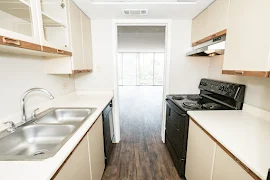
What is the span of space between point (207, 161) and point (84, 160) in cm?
104

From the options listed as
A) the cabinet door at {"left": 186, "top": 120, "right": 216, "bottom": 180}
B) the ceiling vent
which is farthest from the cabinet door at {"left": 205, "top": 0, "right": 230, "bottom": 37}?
the cabinet door at {"left": 186, "top": 120, "right": 216, "bottom": 180}

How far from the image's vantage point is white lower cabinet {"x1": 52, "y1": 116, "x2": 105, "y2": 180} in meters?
0.85

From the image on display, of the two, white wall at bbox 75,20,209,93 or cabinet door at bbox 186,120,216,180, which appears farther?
white wall at bbox 75,20,209,93

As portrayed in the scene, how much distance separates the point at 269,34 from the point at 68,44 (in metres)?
1.81

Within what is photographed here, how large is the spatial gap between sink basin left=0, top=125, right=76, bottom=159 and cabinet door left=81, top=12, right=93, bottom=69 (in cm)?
105

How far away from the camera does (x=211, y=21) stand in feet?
5.45

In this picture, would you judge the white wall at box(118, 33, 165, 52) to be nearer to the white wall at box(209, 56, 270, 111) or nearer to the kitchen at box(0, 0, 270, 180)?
the kitchen at box(0, 0, 270, 180)

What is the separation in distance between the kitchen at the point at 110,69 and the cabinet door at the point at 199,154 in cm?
1

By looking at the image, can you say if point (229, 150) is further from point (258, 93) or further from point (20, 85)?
point (20, 85)

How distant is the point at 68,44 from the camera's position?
5.21 feet

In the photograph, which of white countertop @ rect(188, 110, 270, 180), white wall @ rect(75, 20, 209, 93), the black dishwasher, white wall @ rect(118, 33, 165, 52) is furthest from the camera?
white wall @ rect(118, 33, 165, 52)

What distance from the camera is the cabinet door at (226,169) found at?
808mm

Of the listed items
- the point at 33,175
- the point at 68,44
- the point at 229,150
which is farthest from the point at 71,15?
the point at 229,150

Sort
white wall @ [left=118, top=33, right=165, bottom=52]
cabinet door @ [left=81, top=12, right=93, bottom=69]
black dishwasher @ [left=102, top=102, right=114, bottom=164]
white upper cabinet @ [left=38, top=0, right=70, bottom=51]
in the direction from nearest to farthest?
white upper cabinet @ [left=38, top=0, right=70, bottom=51]
black dishwasher @ [left=102, top=102, right=114, bottom=164]
cabinet door @ [left=81, top=12, right=93, bottom=69]
white wall @ [left=118, top=33, right=165, bottom=52]
